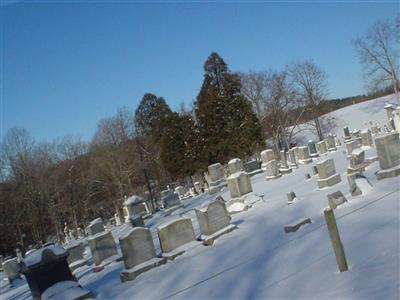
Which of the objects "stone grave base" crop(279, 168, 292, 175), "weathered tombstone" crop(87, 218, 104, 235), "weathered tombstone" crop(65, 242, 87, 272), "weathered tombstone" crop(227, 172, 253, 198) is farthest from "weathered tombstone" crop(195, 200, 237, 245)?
"stone grave base" crop(279, 168, 292, 175)

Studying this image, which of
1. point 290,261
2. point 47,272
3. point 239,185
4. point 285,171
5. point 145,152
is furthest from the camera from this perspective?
point 145,152

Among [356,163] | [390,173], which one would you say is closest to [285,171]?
[356,163]

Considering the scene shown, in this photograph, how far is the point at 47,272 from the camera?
27.8 ft

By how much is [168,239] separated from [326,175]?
616cm

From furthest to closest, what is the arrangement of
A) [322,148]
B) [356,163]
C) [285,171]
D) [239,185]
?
[322,148]
[285,171]
[239,185]
[356,163]

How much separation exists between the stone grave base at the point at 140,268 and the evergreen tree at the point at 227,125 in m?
20.9

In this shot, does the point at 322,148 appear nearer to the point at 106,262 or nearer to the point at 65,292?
the point at 106,262

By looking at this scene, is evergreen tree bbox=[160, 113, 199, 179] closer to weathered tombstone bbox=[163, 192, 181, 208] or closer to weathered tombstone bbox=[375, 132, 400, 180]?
weathered tombstone bbox=[163, 192, 181, 208]

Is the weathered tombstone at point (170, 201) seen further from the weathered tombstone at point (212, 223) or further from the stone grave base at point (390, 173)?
the stone grave base at point (390, 173)

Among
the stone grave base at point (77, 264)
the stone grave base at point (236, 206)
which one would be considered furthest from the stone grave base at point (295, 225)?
the stone grave base at point (77, 264)

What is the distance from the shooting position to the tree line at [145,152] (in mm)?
29594

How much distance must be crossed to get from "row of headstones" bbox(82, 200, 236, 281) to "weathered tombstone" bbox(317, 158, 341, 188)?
3.99 metres

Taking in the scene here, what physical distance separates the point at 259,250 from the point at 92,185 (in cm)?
3374

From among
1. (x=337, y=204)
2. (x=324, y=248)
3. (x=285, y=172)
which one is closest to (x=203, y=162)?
(x=285, y=172)
